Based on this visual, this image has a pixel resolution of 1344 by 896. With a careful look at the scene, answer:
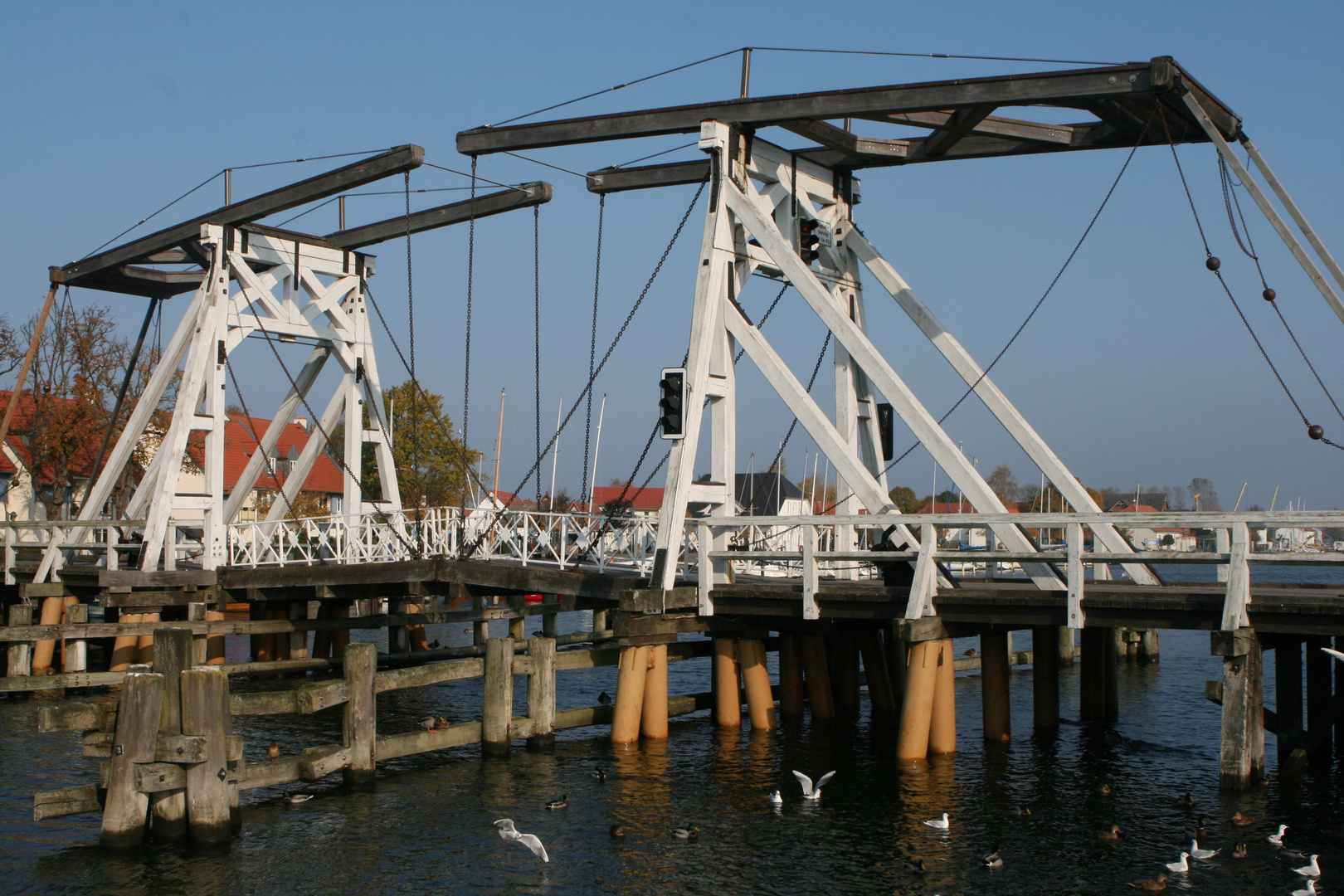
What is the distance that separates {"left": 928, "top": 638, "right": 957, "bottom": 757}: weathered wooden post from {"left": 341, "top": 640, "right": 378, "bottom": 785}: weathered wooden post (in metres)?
6.82

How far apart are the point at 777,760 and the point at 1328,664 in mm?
7207

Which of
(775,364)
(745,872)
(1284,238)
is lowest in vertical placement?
(745,872)

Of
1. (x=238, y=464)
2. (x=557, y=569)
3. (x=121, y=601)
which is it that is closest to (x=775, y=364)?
(x=557, y=569)

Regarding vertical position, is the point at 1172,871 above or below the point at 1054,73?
below

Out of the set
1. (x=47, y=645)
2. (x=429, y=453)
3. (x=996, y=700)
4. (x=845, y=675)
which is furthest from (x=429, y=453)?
(x=996, y=700)

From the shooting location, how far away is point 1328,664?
15.7m

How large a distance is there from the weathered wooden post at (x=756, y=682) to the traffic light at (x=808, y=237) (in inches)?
226

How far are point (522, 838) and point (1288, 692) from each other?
30.5ft

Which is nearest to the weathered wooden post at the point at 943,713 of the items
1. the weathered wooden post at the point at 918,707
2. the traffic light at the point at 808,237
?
the weathered wooden post at the point at 918,707

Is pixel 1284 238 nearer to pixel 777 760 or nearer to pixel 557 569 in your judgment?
pixel 777 760

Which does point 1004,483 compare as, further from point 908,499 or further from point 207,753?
point 207,753

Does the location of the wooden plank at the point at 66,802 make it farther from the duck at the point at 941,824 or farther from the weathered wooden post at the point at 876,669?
the weathered wooden post at the point at 876,669

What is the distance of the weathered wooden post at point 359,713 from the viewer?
A: 14094 mm

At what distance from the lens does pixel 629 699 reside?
16.7 meters
